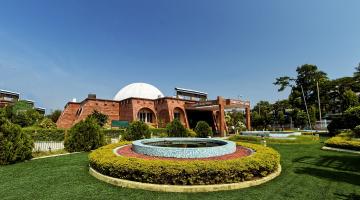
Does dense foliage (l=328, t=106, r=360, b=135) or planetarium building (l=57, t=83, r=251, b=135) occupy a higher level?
planetarium building (l=57, t=83, r=251, b=135)

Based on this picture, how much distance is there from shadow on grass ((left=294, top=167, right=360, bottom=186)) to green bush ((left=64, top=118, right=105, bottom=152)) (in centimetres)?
1118

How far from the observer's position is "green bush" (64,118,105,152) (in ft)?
43.7

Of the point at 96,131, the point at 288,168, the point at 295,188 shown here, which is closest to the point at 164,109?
the point at 96,131

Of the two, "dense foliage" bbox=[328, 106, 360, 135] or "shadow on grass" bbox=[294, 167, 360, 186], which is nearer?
"shadow on grass" bbox=[294, 167, 360, 186]

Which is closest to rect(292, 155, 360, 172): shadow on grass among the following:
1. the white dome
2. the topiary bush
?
the topiary bush

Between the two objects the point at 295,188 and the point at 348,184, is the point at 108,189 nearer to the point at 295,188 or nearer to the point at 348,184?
the point at 295,188

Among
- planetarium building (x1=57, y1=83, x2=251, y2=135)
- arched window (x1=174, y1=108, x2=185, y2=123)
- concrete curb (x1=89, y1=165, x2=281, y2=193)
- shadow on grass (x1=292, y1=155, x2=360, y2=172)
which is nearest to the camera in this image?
concrete curb (x1=89, y1=165, x2=281, y2=193)

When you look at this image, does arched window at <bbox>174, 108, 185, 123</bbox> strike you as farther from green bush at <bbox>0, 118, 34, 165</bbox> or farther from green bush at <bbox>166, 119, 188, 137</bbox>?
green bush at <bbox>0, 118, 34, 165</bbox>

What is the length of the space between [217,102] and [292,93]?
1108 inches

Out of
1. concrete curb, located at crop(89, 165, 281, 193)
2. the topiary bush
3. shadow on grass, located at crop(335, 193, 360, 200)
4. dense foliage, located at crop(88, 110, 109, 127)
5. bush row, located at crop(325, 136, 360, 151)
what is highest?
dense foliage, located at crop(88, 110, 109, 127)

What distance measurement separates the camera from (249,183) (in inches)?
266

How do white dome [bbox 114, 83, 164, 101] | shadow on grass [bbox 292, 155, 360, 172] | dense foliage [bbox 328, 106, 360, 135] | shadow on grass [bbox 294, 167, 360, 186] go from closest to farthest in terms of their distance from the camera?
shadow on grass [bbox 294, 167, 360, 186] < shadow on grass [bbox 292, 155, 360, 172] < dense foliage [bbox 328, 106, 360, 135] < white dome [bbox 114, 83, 164, 101]

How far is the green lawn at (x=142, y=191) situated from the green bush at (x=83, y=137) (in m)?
3.66

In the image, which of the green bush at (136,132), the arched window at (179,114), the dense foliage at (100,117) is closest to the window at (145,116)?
the arched window at (179,114)
